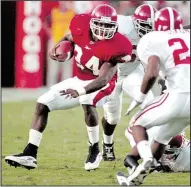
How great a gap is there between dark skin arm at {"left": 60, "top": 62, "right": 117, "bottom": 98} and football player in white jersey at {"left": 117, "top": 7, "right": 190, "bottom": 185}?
514 mm

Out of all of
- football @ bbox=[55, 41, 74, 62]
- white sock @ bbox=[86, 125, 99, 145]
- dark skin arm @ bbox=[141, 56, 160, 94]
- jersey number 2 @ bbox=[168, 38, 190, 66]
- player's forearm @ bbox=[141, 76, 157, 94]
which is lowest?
white sock @ bbox=[86, 125, 99, 145]

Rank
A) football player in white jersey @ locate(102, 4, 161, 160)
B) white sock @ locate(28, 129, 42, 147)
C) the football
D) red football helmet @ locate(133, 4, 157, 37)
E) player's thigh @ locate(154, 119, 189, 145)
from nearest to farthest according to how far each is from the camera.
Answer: player's thigh @ locate(154, 119, 189, 145), white sock @ locate(28, 129, 42, 147), the football, red football helmet @ locate(133, 4, 157, 37), football player in white jersey @ locate(102, 4, 161, 160)

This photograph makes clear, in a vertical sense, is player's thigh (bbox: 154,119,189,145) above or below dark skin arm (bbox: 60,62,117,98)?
below

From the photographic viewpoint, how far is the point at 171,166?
5562 millimetres

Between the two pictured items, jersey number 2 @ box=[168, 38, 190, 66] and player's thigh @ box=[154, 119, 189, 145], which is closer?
jersey number 2 @ box=[168, 38, 190, 66]

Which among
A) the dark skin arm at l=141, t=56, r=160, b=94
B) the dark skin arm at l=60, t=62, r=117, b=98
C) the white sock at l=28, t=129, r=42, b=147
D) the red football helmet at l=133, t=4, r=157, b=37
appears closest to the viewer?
the dark skin arm at l=141, t=56, r=160, b=94

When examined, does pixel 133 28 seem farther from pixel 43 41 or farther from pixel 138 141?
pixel 43 41

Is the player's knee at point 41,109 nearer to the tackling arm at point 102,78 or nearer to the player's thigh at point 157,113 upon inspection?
the tackling arm at point 102,78

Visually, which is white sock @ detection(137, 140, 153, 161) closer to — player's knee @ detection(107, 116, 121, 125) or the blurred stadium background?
player's knee @ detection(107, 116, 121, 125)

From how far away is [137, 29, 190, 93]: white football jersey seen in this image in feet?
15.3

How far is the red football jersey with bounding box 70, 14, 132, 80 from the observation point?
5449 mm

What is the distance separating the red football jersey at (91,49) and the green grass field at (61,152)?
2.34ft

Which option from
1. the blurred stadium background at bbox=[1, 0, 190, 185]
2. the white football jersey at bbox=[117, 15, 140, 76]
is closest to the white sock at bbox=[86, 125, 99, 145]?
the white football jersey at bbox=[117, 15, 140, 76]

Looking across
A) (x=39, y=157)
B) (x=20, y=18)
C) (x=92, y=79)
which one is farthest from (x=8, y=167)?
(x=20, y=18)
